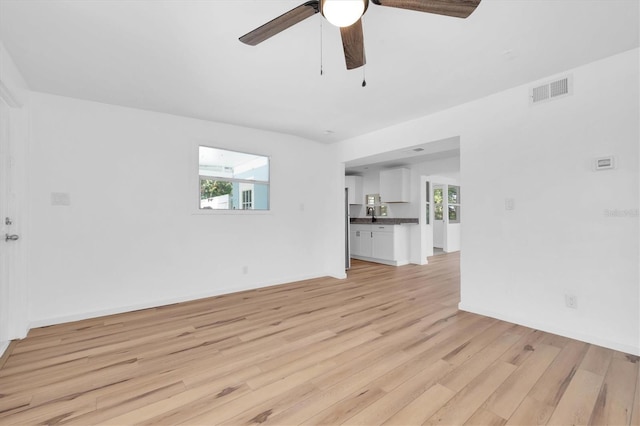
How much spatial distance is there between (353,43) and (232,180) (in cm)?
314

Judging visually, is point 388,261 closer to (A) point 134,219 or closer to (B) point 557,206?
(B) point 557,206

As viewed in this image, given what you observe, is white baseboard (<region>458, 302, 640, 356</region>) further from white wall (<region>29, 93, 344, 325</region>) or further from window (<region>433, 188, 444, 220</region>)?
window (<region>433, 188, 444, 220</region>)

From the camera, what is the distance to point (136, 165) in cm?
363

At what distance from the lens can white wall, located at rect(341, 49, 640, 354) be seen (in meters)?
2.44

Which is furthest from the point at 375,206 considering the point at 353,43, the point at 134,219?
the point at 353,43

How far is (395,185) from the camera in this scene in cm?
702

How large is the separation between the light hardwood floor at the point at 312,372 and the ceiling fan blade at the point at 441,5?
7.18 feet

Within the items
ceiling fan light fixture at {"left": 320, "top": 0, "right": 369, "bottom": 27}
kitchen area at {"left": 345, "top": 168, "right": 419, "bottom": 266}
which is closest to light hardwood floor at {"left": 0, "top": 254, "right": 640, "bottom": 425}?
ceiling fan light fixture at {"left": 320, "top": 0, "right": 369, "bottom": 27}

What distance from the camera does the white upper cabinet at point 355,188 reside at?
26.2 feet

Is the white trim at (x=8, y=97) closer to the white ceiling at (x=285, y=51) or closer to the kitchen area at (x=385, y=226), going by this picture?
the white ceiling at (x=285, y=51)

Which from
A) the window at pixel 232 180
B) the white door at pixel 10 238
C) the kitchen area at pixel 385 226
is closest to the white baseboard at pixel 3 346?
the white door at pixel 10 238

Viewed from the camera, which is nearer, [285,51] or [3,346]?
[285,51]

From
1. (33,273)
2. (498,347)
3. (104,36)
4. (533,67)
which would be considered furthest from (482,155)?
(33,273)

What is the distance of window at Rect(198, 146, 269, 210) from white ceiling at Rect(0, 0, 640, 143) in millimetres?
917
